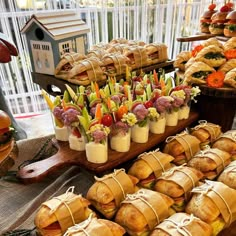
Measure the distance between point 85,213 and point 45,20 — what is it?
1.30m

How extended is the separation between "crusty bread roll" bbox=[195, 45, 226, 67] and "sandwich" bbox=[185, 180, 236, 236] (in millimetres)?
875

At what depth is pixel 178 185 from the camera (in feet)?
2.76

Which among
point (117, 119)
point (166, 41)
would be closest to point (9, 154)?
point (117, 119)

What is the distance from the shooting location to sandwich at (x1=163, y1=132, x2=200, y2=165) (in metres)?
1.04

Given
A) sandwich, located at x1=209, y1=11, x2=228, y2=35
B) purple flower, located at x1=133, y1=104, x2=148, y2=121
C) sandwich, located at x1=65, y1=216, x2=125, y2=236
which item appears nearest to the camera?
sandwich, located at x1=65, y1=216, x2=125, y2=236

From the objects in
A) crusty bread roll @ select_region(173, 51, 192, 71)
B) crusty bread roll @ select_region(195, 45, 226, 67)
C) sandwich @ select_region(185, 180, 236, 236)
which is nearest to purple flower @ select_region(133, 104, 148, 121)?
sandwich @ select_region(185, 180, 236, 236)

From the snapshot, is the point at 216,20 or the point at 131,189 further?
the point at 216,20

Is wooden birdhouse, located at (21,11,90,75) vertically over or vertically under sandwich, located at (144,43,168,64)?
over

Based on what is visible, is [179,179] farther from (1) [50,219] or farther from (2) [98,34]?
(2) [98,34]

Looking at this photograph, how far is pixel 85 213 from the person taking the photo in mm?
771

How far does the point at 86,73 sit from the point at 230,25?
5.70 ft

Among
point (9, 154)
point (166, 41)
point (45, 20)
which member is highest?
point (45, 20)

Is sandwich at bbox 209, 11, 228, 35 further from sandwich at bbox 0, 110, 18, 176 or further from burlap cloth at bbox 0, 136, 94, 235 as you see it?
sandwich at bbox 0, 110, 18, 176

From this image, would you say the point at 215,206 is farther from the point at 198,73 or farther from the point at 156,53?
the point at 156,53
